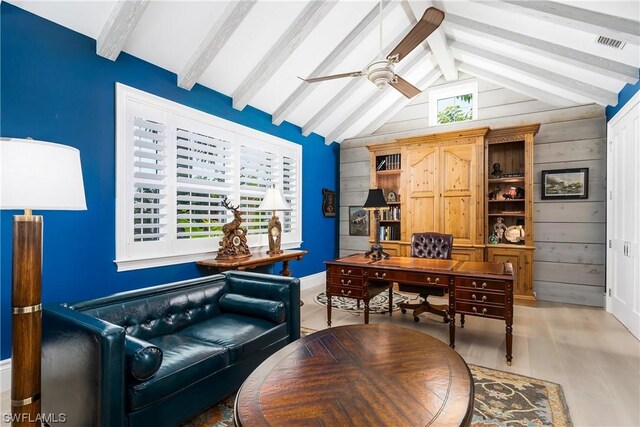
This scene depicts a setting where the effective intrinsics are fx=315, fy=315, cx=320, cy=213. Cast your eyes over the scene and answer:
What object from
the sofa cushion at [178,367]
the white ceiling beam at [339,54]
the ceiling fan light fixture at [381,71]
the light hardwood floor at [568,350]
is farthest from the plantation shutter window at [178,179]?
the ceiling fan light fixture at [381,71]

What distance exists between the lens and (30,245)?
4.17ft

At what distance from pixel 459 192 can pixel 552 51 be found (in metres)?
2.12

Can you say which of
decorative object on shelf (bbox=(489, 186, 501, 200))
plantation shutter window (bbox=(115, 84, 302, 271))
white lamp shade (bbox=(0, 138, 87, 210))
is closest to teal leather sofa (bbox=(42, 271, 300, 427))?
white lamp shade (bbox=(0, 138, 87, 210))

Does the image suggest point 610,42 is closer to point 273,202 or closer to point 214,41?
point 214,41

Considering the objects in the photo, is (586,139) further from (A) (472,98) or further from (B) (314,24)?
(B) (314,24)

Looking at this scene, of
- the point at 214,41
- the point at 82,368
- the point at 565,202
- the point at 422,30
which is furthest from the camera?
the point at 565,202

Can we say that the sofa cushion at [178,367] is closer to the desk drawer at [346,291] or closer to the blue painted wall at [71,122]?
the blue painted wall at [71,122]

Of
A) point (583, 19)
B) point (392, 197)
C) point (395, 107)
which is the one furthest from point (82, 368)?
point (395, 107)

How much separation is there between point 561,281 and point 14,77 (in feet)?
21.9

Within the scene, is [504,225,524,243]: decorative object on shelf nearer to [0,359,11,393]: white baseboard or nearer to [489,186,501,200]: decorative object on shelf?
[489,186,501,200]: decorative object on shelf

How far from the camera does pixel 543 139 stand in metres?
4.84

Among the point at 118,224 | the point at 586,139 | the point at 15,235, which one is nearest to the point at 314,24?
the point at 118,224

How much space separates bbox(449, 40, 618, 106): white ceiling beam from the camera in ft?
13.1

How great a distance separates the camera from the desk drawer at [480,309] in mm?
2732
